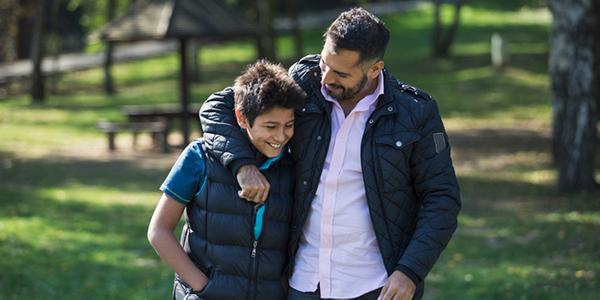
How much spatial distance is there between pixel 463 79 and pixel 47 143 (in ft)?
45.7

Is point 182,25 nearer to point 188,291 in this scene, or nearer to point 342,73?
point 188,291

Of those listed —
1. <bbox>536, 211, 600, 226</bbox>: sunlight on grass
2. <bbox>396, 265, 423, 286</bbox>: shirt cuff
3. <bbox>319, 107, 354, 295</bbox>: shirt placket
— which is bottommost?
<bbox>536, 211, 600, 226</bbox>: sunlight on grass

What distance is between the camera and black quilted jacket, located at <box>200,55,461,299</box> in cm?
381

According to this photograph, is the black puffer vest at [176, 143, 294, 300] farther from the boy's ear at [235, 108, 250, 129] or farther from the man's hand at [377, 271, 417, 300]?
the man's hand at [377, 271, 417, 300]

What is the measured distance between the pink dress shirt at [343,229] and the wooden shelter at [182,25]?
1819 centimetres

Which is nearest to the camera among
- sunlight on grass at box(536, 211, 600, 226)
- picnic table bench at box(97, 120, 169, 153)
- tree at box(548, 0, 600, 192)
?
sunlight on grass at box(536, 211, 600, 226)

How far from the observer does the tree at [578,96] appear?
1435cm

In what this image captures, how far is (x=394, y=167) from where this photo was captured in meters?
3.82

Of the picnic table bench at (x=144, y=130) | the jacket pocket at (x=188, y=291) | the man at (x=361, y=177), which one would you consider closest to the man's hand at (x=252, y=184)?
the man at (x=361, y=177)

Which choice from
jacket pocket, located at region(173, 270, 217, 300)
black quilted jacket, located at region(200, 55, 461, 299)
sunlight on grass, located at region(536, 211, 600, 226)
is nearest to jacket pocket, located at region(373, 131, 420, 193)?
black quilted jacket, located at region(200, 55, 461, 299)

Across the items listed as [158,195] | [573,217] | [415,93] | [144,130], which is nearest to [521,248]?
[573,217]

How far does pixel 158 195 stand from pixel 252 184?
480 inches

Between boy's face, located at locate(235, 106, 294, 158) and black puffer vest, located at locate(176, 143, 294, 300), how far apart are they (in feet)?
0.30

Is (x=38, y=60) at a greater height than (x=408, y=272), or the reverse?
(x=408, y=272)
